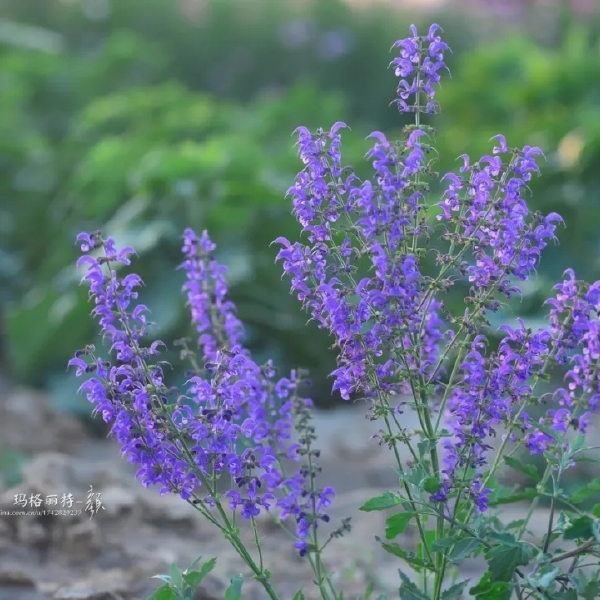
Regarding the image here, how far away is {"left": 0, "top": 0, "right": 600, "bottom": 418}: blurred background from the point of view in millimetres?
6211

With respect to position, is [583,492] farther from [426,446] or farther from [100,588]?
[100,588]

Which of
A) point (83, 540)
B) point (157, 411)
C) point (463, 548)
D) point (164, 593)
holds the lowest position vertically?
point (164, 593)

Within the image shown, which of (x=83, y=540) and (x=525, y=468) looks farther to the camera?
(x=83, y=540)

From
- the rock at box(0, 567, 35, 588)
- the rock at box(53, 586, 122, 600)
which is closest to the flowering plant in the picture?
the rock at box(53, 586, 122, 600)

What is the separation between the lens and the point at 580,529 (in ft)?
7.45

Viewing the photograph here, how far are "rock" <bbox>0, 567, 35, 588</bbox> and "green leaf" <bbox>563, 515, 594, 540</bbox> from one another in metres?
1.71

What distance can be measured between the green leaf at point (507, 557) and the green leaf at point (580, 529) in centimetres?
9

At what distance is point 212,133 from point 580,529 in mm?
5838

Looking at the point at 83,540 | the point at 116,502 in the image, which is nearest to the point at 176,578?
the point at 83,540

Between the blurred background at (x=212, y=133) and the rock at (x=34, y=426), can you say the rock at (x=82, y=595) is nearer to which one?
the rock at (x=34, y=426)

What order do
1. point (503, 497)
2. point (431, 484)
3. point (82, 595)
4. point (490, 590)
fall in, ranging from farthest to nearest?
1. point (82, 595)
2. point (503, 497)
3. point (490, 590)
4. point (431, 484)

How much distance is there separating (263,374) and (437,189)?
459 centimetres

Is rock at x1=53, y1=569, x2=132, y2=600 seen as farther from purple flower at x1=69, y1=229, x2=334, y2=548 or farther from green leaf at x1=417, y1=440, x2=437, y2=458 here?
green leaf at x1=417, y1=440, x2=437, y2=458

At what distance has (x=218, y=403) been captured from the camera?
94.1 inches
